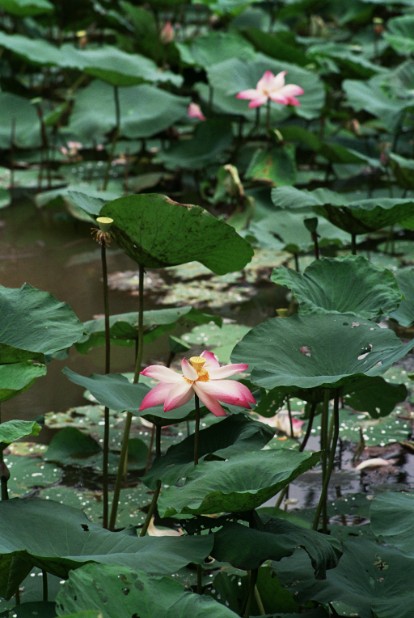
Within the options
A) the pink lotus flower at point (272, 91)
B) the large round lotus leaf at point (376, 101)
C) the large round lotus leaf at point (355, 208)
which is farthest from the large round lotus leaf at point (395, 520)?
the large round lotus leaf at point (376, 101)

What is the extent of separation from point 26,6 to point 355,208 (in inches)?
113

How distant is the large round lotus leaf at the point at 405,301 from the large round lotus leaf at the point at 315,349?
14cm

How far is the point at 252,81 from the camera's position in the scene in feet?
13.6

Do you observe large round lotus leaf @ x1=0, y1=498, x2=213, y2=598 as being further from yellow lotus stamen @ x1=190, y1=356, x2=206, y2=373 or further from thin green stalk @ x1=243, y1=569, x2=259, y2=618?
yellow lotus stamen @ x1=190, y1=356, x2=206, y2=373

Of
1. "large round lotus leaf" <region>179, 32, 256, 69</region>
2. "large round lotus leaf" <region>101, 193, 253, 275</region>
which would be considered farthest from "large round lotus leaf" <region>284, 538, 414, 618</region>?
"large round lotus leaf" <region>179, 32, 256, 69</region>

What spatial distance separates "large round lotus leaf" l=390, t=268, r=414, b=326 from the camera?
183cm

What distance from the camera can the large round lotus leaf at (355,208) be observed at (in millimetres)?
1985

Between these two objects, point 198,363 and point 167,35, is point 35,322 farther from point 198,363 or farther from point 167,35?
point 167,35

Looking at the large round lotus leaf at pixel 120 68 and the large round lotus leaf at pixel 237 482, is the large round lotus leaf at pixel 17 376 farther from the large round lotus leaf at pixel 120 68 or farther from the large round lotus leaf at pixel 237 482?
the large round lotus leaf at pixel 120 68

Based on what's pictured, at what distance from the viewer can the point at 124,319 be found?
2.08 m

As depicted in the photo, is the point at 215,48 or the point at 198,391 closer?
the point at 198,391

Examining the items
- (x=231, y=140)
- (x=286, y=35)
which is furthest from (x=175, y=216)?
(x=286, y=35)

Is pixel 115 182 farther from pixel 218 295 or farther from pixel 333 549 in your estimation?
pixel 333 549

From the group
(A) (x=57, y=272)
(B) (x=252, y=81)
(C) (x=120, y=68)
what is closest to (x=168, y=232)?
(A) (x=57, y=272)
